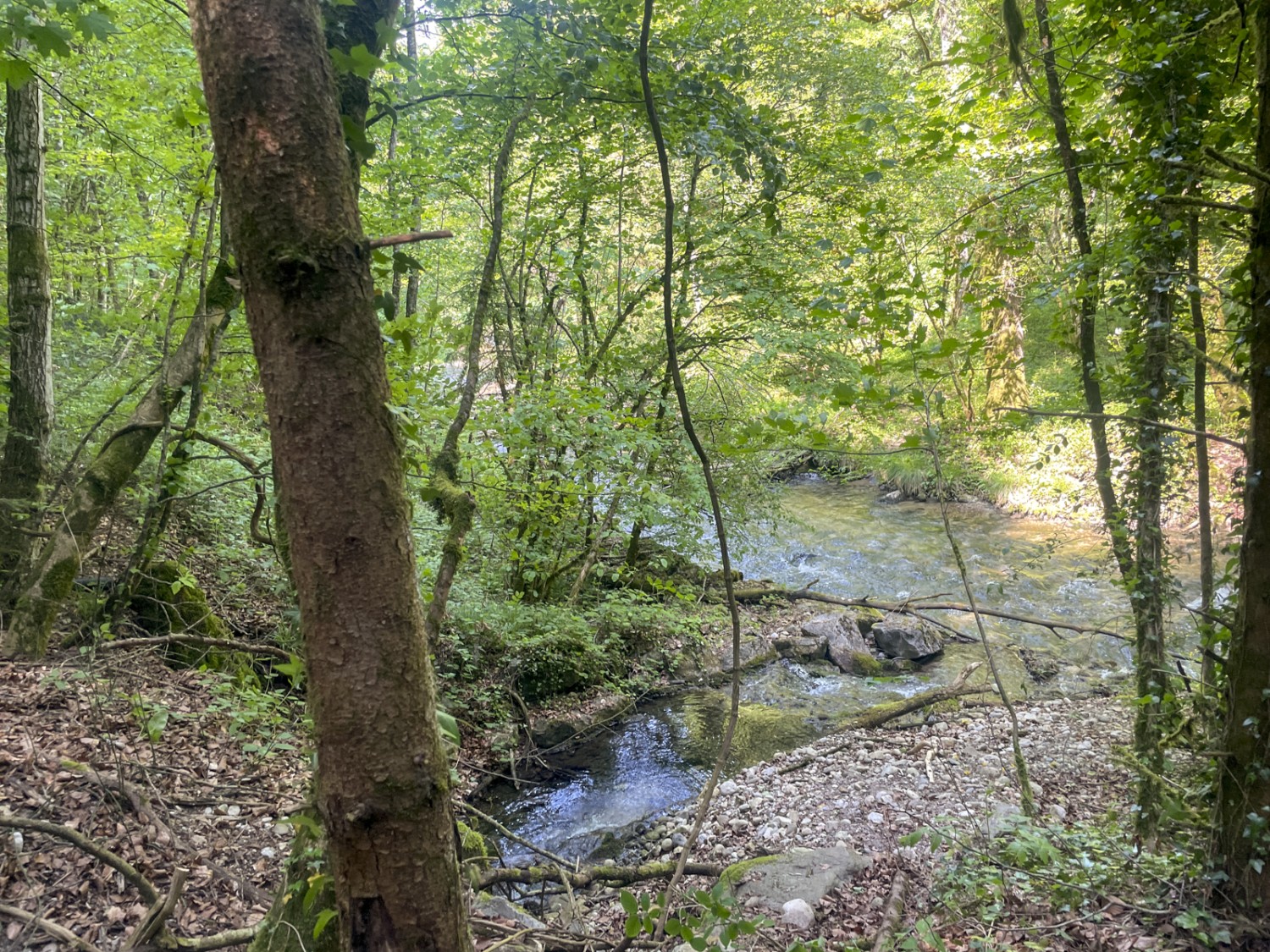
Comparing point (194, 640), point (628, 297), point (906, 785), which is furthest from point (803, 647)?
point (194, 640)

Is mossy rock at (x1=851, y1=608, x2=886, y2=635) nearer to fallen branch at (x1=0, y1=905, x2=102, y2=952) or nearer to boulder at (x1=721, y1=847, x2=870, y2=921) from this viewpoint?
boulder at (x1=721, y1=847, x2=870, y2=921)

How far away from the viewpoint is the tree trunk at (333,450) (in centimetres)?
110

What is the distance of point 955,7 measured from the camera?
12.3 m

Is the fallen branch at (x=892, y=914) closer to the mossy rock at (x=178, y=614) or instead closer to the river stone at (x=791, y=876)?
the river stone at (x=791, y=876)

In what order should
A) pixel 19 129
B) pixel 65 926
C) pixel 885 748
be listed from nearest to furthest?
pixel 65 926 → pixel 19 129 → pixel 885 748

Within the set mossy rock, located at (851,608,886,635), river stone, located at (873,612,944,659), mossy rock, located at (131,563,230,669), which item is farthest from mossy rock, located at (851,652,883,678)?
mossy rock, located at (131,563,230,669)

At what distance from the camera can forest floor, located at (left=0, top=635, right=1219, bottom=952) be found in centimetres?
264

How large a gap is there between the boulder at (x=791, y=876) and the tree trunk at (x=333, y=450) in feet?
9.63

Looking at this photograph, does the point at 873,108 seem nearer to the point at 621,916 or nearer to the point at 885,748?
the point at 621,916

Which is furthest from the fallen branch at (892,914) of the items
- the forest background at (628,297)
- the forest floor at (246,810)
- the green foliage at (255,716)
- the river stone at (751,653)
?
the river stone at (751,653)

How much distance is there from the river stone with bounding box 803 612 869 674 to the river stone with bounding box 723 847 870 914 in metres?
4.92

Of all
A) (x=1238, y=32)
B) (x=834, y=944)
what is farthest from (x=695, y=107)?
(x=834, y=944)

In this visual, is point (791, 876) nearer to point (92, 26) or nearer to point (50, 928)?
point (50, 928)

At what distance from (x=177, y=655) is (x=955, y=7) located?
15131 mm
